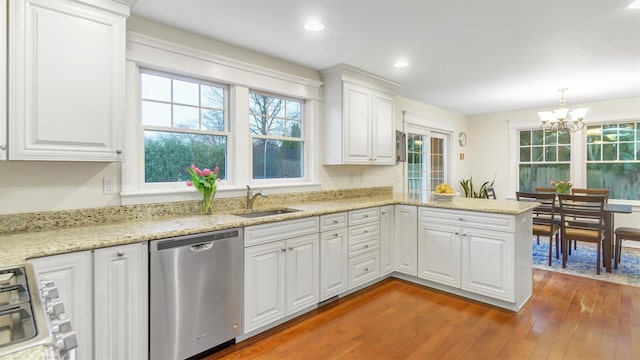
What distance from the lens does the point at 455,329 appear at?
8.46 feet

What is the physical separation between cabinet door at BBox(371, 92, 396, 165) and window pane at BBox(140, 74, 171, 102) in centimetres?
226

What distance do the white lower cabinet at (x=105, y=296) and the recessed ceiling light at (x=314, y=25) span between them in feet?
6.36

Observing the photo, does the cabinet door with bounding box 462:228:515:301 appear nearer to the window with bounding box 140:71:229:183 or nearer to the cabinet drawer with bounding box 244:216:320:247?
the cabinet drawer with bounding box 244:216:320:247

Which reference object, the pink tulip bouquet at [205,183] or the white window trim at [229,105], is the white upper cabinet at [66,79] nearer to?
the white window trim at [229,105]

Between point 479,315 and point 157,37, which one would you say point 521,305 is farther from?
point 157,37

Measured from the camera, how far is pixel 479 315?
2822 mm

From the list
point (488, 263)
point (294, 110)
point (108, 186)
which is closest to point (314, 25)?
point (294, 110)

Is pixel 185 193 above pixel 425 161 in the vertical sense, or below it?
below

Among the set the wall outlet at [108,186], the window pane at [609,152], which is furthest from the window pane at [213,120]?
the window pane at [609,152]

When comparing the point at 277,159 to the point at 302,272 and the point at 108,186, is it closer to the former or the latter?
the point at 302,272

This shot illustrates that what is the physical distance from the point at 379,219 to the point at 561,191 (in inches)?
115

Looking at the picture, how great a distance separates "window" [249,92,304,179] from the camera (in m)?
3.29

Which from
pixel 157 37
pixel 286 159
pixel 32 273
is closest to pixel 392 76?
pixel 286 159

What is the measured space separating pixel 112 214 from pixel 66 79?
919mm
